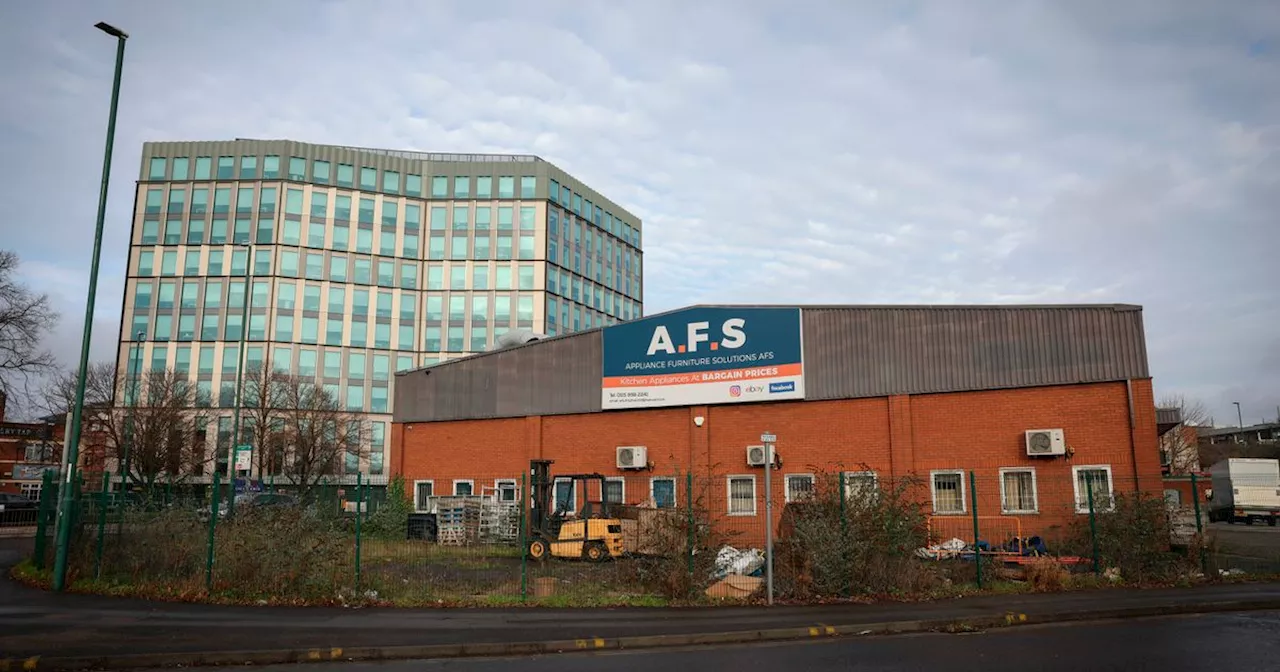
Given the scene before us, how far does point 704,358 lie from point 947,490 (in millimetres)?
8684

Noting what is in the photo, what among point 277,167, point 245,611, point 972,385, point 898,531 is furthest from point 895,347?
point 277,167

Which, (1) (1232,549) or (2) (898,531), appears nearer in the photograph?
(2) (898,531)

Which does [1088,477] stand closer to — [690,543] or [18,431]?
[690,543]

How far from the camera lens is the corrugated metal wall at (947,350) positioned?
24250mm

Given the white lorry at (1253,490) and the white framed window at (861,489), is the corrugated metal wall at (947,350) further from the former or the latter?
the white lorry at (1253,490)

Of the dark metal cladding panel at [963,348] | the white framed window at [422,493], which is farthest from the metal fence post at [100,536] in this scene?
the dark metal cladding panel at [963,348]

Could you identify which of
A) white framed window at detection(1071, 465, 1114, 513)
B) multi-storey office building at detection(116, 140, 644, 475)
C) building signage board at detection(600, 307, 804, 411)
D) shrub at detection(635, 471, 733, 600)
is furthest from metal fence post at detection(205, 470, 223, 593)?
multi-storey office building at detection(116, 140, 644, 475)

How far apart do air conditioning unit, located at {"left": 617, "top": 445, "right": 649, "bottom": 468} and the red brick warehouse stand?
0.16 metres

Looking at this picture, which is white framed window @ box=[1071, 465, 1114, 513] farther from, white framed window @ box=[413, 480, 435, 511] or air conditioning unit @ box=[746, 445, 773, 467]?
white framed window @ box=[413, 480, 435, 511]

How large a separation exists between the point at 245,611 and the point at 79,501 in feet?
18.6

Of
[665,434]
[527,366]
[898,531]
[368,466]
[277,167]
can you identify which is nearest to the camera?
[898,531]

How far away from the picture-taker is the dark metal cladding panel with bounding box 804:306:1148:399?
24.2 m

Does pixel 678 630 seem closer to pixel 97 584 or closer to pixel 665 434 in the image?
pixel 97 584

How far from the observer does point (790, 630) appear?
13.0 meters
